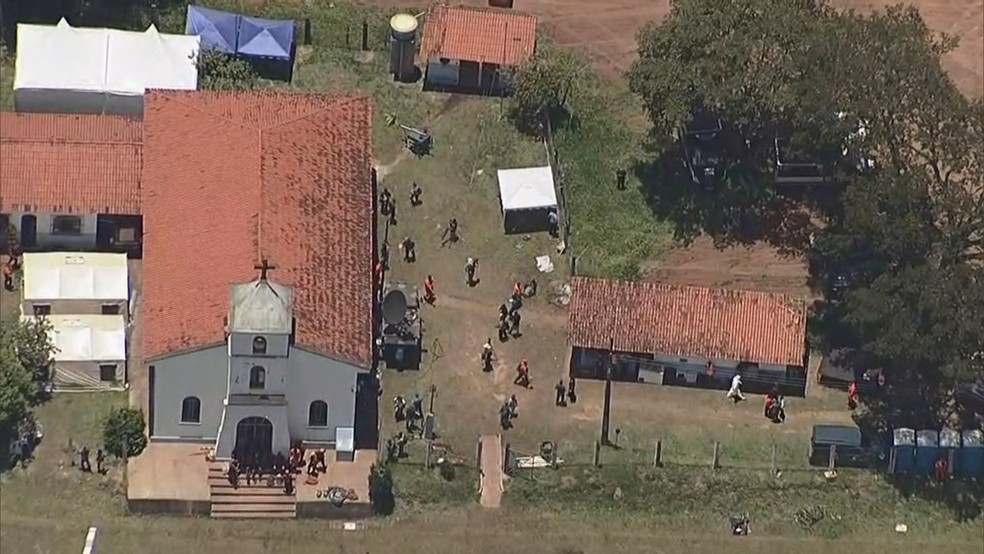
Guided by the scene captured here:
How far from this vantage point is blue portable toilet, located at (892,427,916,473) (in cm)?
7844

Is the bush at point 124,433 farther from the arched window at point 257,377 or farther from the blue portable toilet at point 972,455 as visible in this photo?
the blue portable toilet at point 972,455

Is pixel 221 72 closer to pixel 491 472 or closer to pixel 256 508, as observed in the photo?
pixel 256 508

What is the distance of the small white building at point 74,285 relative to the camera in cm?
7906

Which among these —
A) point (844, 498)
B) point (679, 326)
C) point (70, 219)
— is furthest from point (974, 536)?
point (70, 219)

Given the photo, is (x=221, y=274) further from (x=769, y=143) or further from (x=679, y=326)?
(x=769, y=143)

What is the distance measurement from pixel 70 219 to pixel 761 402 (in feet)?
94.2

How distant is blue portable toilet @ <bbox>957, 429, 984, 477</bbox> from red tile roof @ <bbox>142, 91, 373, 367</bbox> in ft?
77.0

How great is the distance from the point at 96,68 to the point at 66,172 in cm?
702

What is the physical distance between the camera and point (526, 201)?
85.3m

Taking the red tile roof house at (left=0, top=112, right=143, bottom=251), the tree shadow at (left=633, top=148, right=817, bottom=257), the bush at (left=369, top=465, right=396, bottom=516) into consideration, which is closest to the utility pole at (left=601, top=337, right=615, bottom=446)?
the tree shadow at (left=633, top=148, right=817, bottom=257)

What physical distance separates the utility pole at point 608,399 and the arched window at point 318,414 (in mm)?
10877

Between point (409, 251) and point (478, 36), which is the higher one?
point (478, 36)

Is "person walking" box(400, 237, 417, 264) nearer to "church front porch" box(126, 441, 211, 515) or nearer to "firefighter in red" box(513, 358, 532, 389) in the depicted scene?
"firefighter in red" box(513, 358, 532, 389)

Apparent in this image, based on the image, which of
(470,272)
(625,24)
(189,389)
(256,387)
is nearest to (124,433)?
(189,389)
